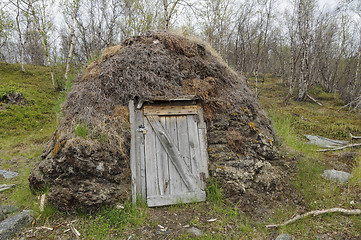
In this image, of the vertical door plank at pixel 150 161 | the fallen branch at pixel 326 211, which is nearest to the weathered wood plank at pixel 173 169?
the vertical door plank at pixel 150 161

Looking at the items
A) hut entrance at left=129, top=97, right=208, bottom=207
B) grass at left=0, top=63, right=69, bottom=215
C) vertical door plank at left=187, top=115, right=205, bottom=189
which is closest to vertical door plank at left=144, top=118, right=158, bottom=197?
hut entrance at left=129, top=97, right=208, bottom=207

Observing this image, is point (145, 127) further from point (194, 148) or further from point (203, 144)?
point (203, 144)

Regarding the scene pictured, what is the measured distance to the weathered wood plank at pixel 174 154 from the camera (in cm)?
511

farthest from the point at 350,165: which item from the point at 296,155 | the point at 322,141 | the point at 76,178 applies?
the point at 76,178

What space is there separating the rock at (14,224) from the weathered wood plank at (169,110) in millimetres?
3160

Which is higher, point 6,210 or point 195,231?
point 6,210

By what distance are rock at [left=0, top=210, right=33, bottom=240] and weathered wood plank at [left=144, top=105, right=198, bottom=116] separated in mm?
3160

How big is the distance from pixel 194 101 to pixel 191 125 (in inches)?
24.6

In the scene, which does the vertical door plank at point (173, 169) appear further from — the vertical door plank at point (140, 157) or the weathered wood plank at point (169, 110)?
the vertical door plank at point (140, 157)

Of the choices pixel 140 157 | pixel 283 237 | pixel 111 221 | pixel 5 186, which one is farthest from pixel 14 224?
pixel 283 237

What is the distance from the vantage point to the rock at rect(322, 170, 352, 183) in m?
5.63

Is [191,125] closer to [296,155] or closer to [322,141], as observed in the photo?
[296,155]

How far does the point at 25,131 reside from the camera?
10453 mm

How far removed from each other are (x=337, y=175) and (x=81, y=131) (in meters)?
6.44
